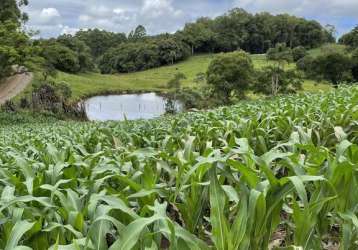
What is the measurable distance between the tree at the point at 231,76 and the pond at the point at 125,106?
4.89 meters

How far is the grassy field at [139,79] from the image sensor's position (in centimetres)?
6438

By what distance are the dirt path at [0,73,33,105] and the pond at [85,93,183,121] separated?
731 cm

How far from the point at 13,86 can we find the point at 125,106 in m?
16.4

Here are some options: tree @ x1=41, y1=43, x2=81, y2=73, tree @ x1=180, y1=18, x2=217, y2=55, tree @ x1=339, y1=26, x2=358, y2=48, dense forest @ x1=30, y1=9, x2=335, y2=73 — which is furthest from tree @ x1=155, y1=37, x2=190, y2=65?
tree @ x1=339, y1=26, x2=358, y2=48

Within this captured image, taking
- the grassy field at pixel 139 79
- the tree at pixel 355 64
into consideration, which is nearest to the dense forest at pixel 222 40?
the grassy field at pixel 139 79

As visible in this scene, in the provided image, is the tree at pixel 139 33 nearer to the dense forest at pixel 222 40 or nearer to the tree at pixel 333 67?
the dense forest at pixel 222 40

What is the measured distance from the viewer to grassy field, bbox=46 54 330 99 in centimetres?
6438

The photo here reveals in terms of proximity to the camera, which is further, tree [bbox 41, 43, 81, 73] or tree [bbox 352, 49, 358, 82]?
tree [bbox 41, 43, 81, 73]

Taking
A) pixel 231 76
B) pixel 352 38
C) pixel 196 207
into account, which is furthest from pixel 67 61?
pixel 196 207

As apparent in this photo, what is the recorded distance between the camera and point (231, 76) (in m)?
41.1

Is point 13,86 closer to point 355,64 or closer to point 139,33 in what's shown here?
point 355,64

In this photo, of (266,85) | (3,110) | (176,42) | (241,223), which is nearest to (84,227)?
(241,223)

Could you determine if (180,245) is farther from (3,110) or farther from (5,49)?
(3,110)

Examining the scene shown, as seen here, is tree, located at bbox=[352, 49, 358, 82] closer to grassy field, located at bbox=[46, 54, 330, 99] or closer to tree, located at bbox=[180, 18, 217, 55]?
grassy field, located at bbox=[46, 54, 330, 99]
